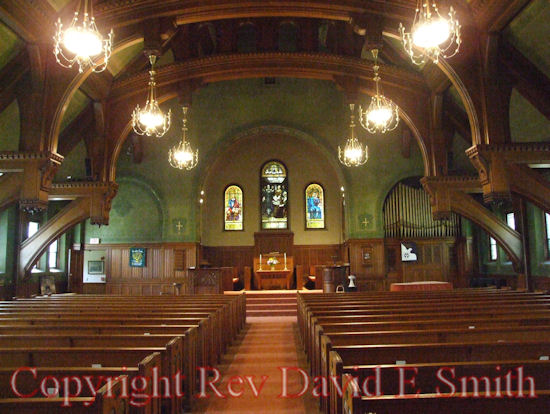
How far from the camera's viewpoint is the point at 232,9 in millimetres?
9164

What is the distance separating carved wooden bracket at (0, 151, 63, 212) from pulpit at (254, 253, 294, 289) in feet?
28.9

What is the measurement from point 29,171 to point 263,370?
6185 millimetres

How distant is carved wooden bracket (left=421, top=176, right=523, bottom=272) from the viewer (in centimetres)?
1158

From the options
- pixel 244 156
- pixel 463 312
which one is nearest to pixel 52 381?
pixel 463 312

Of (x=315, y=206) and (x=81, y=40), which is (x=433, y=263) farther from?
(x=81, y=40)

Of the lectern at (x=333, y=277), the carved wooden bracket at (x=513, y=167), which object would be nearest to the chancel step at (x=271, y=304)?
the lectern at (x=333, y=277)

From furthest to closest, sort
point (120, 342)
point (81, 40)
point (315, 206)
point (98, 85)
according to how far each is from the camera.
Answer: point (315, 206), point (98, 85), point (81, 40), point (120, 342)

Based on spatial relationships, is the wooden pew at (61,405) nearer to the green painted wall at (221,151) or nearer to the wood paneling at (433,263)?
the green painted wall at (221,151)

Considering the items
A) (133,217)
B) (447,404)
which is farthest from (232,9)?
(133,217)

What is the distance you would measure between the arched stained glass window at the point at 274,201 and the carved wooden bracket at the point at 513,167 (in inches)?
388

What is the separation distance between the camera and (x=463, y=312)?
19.6 feet

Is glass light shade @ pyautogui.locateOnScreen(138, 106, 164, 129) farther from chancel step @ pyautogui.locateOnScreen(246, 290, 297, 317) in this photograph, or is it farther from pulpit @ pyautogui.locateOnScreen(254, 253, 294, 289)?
pulpit @ pyautogui.locateOnScreen(254, 253, 294, 289)

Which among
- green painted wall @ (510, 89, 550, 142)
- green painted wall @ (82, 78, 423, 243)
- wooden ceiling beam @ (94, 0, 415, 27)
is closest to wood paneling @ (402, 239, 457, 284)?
green painted wall @ (82, 78, 423, 243)

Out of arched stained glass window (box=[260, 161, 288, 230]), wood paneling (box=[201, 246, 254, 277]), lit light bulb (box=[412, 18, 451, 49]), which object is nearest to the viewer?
lit light bulb (box=[412, 18, 451, 49])
